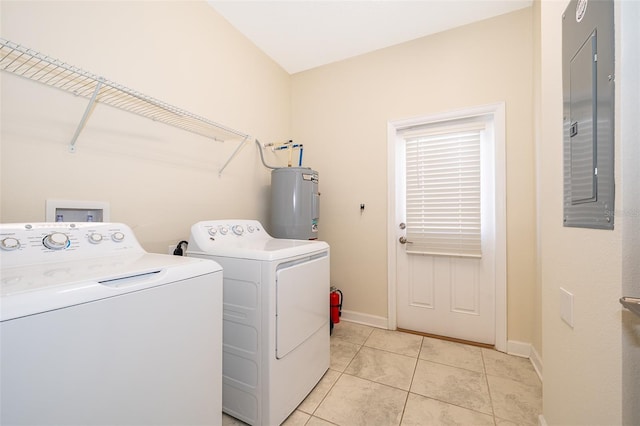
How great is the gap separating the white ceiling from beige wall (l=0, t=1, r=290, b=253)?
20 centimetres

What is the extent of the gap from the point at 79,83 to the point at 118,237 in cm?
81

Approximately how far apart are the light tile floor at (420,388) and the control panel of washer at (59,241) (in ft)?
3.66

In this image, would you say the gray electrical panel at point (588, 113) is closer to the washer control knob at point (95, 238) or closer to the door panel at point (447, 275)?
the door panel at point (447, 275)

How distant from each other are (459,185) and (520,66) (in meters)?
1.02

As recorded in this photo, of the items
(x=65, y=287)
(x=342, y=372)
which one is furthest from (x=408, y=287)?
(x=65, y=287)

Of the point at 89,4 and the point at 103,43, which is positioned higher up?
the point at 89,4

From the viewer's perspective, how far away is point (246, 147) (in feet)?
7.52

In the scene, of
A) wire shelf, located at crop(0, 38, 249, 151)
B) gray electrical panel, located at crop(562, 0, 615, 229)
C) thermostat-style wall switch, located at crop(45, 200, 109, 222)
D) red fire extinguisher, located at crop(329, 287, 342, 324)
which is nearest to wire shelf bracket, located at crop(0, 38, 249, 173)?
wire shelf, located at crop(0, 38, 249, 151)

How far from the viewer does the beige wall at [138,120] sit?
111cm

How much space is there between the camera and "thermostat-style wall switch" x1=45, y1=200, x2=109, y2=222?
1170 mm

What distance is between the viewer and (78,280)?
66cm

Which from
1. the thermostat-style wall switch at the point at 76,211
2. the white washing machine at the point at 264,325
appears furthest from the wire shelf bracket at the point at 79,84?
the white washing machine at the point at 264,325

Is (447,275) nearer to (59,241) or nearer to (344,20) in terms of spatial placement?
(344,20)

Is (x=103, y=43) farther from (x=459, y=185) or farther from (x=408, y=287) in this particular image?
(x=408, y=287)
